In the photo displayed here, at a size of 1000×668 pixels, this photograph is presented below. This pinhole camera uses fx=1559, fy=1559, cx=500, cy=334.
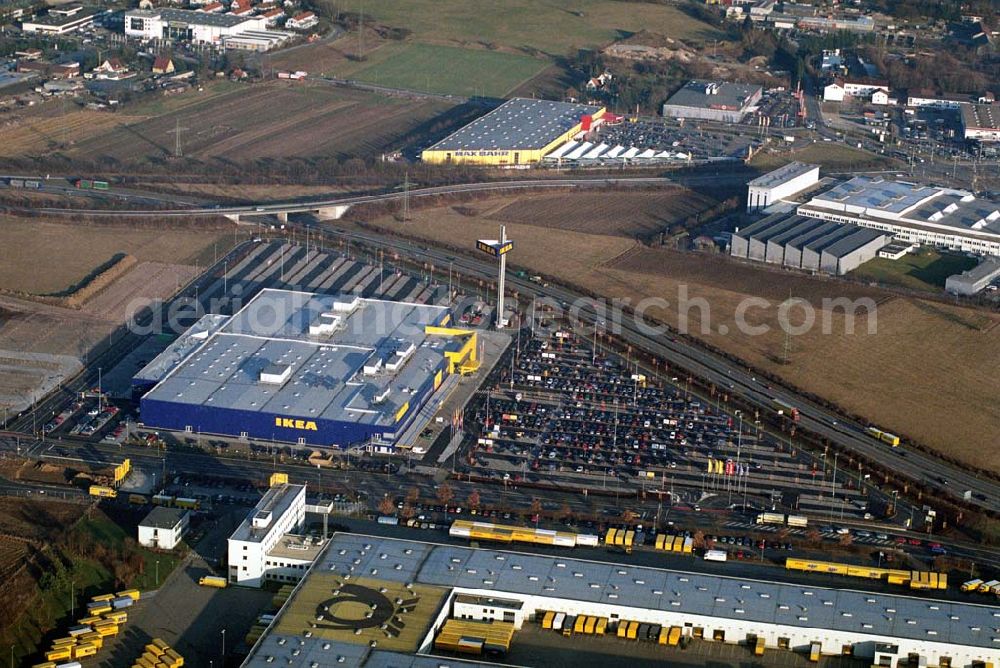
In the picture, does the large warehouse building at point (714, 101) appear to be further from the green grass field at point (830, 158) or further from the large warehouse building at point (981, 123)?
the large warehouse building at point (981, 123)

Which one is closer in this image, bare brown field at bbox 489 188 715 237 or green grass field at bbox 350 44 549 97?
bare brown field at bbox 489 188 715 237

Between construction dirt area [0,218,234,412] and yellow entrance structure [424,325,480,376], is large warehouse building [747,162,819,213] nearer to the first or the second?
yellow entrance structure [424,325,480,376]

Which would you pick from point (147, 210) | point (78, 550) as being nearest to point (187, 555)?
point (78, 550)

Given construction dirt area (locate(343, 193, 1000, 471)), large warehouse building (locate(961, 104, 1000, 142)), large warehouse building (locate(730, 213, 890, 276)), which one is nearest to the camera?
construction dirt area (locate(343, 193, 1000, 471))

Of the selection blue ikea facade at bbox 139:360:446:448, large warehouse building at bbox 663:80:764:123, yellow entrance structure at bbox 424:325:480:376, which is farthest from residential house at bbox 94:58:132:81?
blue ikea facade at bbox 139:360:446:448

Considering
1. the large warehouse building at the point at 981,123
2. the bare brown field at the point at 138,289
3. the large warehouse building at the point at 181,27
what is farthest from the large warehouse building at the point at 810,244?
the large warehouse building at the point at 181,27

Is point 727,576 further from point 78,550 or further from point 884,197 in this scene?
point 884,197

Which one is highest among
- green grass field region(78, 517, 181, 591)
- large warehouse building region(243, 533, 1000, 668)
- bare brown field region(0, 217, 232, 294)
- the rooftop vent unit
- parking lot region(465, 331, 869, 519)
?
large warehouse building region(243, 533, 1000, 668)
